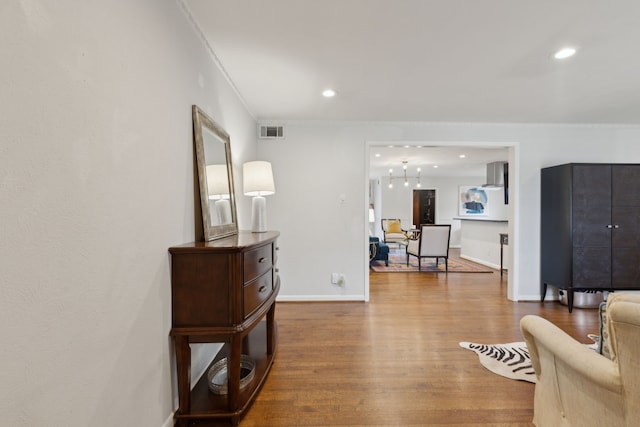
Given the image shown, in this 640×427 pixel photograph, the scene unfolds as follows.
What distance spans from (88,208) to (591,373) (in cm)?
191

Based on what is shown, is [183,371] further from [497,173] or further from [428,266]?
[497,173]

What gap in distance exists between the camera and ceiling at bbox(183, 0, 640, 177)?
1.76m

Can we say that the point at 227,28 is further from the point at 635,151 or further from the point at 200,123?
the point at 635,151

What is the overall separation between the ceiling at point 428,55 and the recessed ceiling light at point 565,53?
0.20ft

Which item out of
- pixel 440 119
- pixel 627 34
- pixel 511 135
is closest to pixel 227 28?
pixel 627 34

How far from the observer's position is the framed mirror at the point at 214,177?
6.19ft

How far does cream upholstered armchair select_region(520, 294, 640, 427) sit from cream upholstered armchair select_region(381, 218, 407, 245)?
19.6 feet

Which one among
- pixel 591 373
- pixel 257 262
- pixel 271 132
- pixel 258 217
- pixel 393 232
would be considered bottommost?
pixel 393 232

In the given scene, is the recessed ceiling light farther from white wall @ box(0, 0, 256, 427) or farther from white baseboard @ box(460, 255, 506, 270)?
white baseboard @ box(460, 255, 506, 270)

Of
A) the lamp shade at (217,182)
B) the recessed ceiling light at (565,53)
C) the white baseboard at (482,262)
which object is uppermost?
the recessed ceiling light at (565,53)

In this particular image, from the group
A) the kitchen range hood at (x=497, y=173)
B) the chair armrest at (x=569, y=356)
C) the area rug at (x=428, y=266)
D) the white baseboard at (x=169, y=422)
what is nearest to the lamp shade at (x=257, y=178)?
the white baseboard at (x=169, y=422)

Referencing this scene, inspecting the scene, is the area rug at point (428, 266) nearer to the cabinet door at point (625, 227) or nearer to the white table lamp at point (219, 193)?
the cabinet door at point (625, 227)

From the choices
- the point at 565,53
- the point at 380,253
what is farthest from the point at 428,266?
the point at 565,53

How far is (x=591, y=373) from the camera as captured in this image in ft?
3.54
